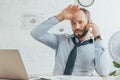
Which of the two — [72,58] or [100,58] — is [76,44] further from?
[100,58]

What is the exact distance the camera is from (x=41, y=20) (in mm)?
2811

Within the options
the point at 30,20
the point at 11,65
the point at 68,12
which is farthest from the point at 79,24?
the point at 11,65

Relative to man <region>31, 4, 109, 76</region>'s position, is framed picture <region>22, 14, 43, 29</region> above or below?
above

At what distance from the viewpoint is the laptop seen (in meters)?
1.22

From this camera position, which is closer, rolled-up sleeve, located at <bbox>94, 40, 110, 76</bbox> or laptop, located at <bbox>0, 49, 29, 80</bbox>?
laptop, located at <bbox>0, 49, 29, 80</bbox>

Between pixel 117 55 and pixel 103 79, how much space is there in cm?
→ 118

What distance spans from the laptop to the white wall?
143 cm

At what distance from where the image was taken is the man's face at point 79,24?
2832mm

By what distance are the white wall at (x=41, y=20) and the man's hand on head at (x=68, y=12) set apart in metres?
0.06

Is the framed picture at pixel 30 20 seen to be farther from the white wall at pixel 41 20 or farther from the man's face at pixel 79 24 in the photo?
the man's face at pixel 79 24

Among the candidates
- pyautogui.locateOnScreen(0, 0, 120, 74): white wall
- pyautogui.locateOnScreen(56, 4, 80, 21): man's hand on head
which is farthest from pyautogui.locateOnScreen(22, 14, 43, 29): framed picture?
pyautogui.locateOnScreen(56, 4, 80, 21): man's hand on head

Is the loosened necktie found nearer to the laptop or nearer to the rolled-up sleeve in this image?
the rolled-up sleeve

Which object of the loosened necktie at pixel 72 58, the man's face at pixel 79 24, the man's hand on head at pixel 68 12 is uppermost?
the man's hand on head at pixel 68 12

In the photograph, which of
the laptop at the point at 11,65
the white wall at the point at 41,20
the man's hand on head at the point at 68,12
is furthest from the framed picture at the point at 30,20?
the laptop at the point at 11,65
